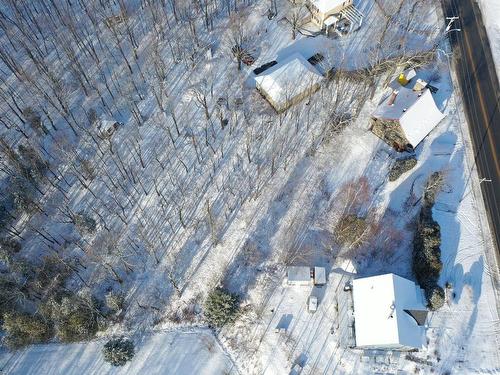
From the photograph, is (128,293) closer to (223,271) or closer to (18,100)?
(223,271)

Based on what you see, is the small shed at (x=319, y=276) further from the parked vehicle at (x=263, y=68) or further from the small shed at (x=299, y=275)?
the parked vehicle at (x=263, y=68)

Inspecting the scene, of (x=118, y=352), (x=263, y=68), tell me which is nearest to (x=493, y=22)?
(x=263, y=68)

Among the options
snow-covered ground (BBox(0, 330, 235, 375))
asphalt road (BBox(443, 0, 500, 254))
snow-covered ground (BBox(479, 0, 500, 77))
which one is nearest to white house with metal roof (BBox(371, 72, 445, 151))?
asphalt road (BBox(443, 0, 500, 254))

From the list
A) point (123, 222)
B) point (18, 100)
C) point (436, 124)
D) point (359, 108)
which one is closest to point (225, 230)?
point (123, 222)

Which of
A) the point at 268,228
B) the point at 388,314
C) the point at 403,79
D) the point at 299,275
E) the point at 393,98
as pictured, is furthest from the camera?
the point at 403,79

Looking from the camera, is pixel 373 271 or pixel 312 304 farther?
pixel 373 271

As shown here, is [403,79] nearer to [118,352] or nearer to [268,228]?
[268,228]
